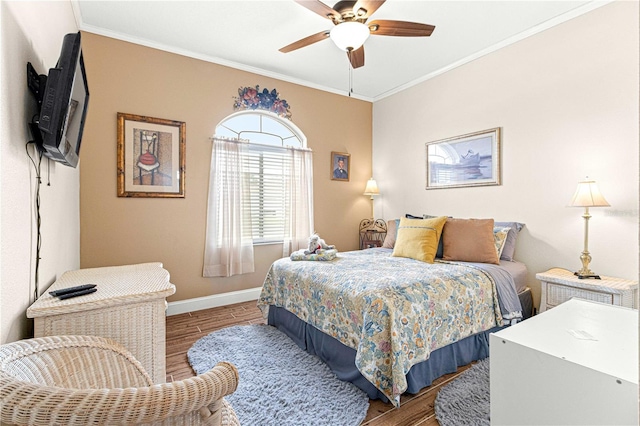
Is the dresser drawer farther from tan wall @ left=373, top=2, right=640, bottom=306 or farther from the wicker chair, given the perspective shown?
the wicker chair

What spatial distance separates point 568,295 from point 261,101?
3.76 m

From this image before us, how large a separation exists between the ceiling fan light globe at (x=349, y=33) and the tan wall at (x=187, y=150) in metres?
1.87

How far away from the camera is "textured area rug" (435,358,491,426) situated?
5.16 ft

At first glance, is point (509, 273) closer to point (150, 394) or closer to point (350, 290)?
point (350, 290)

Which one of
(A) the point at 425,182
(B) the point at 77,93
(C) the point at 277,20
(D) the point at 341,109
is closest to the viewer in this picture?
(B) the point at 77,93

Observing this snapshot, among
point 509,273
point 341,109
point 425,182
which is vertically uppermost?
point 341,109

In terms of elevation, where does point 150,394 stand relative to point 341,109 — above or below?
below

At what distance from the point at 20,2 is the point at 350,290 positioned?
2.13m

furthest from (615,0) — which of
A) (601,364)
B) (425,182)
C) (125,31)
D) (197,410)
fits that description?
(125,31)

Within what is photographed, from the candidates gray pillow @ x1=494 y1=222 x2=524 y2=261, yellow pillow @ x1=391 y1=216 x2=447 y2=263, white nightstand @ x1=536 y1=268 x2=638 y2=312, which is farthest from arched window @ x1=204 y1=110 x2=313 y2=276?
white nightstand @ x1=536 y1=268 x2=638 y2=312

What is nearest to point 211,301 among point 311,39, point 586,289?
point 311,39

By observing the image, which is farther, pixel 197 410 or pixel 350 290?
pixel 350 290

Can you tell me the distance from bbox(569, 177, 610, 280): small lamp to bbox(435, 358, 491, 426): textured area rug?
4.15ft

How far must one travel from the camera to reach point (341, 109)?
451 centimetres
